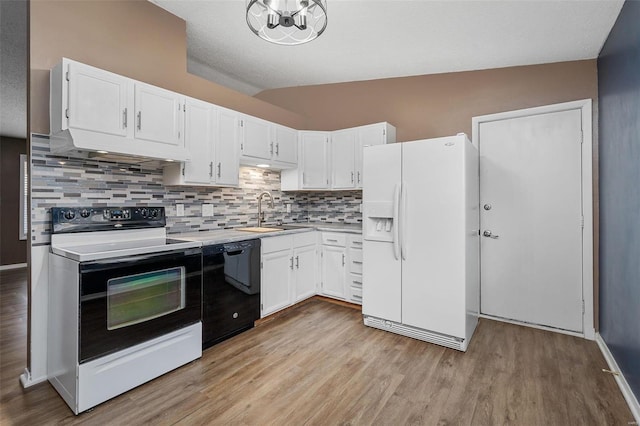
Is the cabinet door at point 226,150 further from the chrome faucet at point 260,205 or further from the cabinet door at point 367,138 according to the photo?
the cabinet door at point 367,138

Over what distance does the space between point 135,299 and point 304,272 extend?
187 centimetres

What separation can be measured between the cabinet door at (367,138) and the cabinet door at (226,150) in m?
1.47

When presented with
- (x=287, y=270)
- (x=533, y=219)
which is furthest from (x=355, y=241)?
(x=533, y=219)

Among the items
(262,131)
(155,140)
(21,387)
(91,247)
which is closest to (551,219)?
(262,131)

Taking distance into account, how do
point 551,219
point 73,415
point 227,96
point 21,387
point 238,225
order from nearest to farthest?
point 73,415 < point 21,387 < point 551,219 < point 227,96 < point 238,225

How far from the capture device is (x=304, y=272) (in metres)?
3.56

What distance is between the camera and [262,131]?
3.43m

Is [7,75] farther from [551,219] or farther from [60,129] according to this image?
[551,219]

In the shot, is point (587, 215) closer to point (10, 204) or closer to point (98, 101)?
point (98, 101)

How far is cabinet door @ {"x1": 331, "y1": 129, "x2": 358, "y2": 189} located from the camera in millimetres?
3836

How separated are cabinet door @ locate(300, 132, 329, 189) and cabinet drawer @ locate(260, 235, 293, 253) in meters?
0.95

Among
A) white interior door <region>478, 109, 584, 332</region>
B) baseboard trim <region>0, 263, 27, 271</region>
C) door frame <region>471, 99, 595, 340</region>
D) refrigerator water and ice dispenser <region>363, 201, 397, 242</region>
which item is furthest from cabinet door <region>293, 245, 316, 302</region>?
baseboard trim <region>0, 263, 27, 271</region>

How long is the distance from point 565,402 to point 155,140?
332 centimetres

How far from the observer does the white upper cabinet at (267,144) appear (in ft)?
10.6
